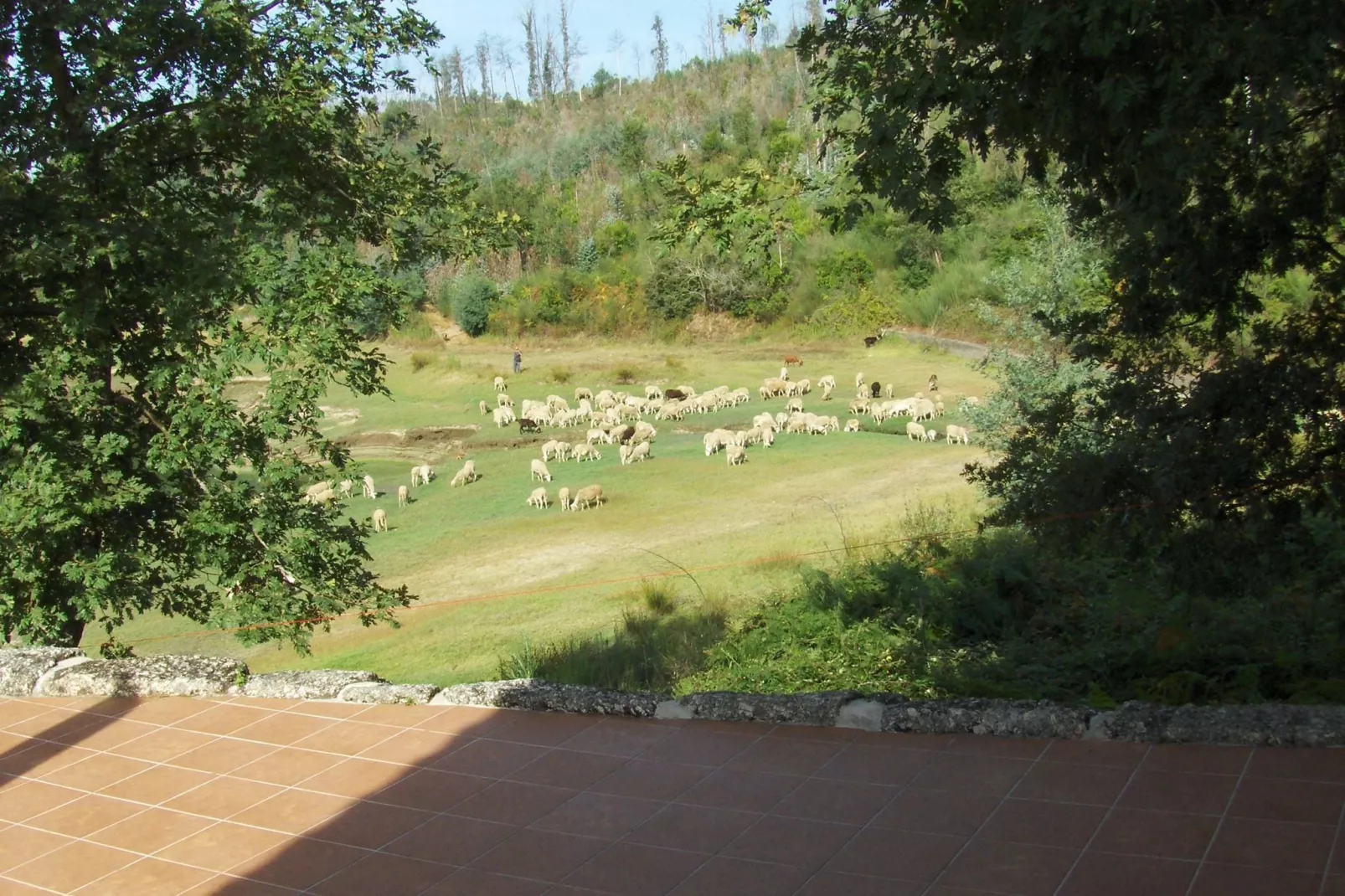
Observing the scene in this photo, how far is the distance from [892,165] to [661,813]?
12.5 ft

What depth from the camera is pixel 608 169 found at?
72.5 m

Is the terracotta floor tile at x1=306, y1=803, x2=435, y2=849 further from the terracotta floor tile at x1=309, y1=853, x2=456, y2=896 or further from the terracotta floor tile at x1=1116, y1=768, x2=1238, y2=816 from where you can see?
the terracotta floor tile at x1=1116, y1=768, x2=1238, y2=816

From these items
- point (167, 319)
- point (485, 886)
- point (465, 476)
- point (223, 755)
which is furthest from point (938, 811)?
point (465, 476)

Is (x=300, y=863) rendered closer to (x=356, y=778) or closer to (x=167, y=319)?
(x=356, y=778)

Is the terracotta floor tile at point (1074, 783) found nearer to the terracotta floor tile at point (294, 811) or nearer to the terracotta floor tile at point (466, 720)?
the terracotta floor tile at point (466, 720)

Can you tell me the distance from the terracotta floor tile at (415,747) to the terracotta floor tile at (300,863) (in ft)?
2.95

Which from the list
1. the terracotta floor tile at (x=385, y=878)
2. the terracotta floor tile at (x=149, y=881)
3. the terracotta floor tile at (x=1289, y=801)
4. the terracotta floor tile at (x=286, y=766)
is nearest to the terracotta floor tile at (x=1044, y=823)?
the terracotta floor tile at (x=1289, y=801)

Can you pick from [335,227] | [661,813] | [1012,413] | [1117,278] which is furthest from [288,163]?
[1012,413]

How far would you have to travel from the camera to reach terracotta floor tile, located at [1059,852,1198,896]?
395cm

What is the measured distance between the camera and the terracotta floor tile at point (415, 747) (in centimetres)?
597

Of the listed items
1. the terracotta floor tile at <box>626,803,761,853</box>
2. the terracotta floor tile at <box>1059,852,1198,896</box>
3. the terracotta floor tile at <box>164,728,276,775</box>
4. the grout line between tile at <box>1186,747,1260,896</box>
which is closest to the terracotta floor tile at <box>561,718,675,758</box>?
the terracotta floor tile at <box>626,803,761,853</box>

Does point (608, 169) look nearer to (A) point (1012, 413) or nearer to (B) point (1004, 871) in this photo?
(A) point (1012, 413)

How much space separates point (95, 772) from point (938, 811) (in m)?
4.23

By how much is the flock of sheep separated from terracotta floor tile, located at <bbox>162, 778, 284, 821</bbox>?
55.2 ft
